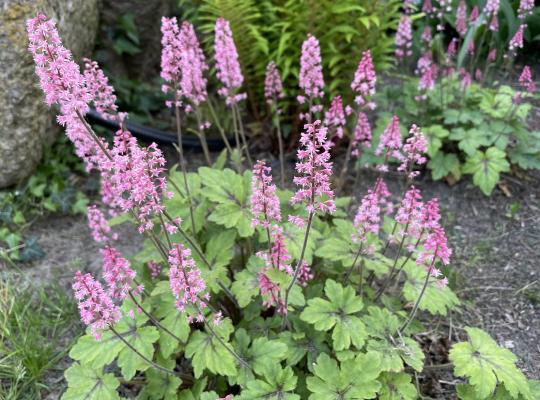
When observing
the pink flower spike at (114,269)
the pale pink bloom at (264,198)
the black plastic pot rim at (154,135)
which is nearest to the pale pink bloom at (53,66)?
the pink flower spike at (114,269)

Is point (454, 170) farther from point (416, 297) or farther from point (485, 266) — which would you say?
point (416, 297)

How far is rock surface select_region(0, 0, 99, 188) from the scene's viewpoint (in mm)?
4117

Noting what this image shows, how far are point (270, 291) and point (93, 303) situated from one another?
2.97 feet

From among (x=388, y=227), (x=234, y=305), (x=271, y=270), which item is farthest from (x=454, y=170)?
(x=271, y=270)

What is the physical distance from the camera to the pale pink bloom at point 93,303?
2.13 m

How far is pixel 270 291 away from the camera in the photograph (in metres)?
2.72

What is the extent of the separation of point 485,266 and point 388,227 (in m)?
1.04

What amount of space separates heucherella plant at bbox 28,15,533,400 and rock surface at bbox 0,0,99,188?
1587mm

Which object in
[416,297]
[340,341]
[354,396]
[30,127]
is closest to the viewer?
[354,396]

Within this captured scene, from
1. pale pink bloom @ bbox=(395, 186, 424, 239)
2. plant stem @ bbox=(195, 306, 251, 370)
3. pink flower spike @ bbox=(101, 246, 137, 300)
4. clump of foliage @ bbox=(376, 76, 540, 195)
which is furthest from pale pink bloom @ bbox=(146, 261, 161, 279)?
clump of foliage @ bbox=(376, 76, 540, 195)

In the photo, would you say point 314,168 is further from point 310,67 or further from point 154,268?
point 154,268

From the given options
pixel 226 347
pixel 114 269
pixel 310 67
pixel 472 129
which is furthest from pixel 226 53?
pixel 472 129

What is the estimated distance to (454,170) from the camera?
182 inches

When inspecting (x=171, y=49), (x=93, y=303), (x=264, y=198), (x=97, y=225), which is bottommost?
(x=97, y=225)
